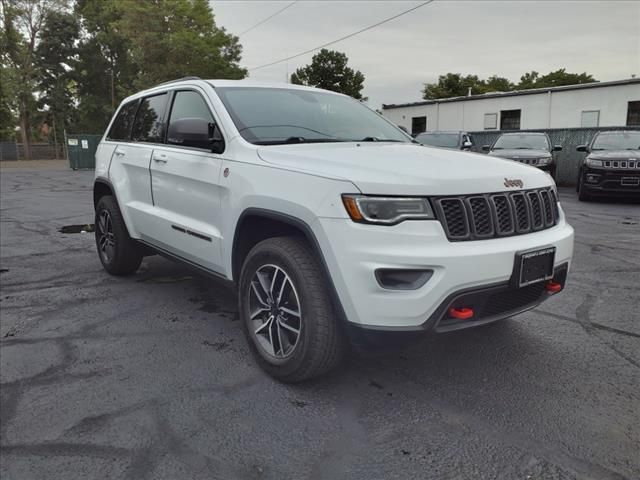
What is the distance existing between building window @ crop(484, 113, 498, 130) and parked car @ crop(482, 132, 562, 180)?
13.3m

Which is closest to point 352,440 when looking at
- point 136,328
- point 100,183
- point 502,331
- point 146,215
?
point 502,331

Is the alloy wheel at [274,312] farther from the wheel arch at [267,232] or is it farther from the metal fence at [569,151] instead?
the metal fence at [569,151]

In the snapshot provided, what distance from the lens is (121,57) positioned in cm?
4803

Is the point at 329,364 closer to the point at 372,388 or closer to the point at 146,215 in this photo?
the point at 372,388

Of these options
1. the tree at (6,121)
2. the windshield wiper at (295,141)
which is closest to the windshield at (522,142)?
the windshield wiper at (295,141)

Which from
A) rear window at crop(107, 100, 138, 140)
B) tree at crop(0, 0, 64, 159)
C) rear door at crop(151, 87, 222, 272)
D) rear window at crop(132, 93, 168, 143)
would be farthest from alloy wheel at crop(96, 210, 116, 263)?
tree at crop(0, 0, 64, 159)

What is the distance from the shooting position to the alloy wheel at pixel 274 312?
2916 mm

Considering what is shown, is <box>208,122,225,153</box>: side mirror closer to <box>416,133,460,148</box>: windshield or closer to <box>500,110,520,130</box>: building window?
<box>416,133,460,148</box>: windshield

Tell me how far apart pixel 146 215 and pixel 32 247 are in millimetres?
3400

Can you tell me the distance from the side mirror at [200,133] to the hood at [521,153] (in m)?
10.7

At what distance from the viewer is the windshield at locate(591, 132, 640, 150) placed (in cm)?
1191

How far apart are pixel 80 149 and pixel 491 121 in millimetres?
21550

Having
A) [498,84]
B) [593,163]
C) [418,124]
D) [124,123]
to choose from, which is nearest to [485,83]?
[498,84]

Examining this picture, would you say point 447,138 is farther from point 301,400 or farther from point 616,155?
point 301,400
